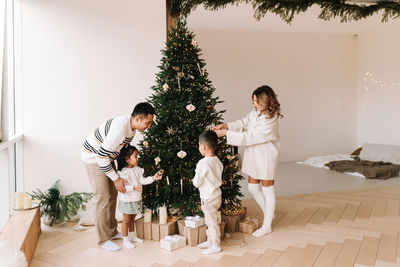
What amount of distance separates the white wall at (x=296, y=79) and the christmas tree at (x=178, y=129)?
4.47 meters

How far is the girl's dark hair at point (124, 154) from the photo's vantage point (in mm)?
3020

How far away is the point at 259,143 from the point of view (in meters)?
3.24

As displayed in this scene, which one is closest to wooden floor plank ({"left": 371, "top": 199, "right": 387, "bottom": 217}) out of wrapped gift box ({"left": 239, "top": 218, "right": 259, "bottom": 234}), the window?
wrapped gift box ({"left": 239, "top": 218, "right": 259, "bottom": 234})

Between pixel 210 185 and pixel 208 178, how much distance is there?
6cm

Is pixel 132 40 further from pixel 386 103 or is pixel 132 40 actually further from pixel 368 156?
pixel 386 103

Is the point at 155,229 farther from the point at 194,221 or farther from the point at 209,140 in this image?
the point at 209,140

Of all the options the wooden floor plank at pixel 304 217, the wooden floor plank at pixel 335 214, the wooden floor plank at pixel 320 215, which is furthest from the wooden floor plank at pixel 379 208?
the wooden floor plank at pixel 304 217

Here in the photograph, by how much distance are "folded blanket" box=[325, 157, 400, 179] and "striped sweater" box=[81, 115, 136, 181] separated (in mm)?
4619

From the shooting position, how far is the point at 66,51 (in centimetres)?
376

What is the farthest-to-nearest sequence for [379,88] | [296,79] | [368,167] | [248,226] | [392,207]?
[296,79], [379,88], [368,167], [392,207], [248,226]

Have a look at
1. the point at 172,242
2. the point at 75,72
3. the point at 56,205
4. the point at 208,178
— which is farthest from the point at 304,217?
the point at 75,72

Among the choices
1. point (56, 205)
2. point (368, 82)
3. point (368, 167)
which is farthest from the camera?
point (368, 82)

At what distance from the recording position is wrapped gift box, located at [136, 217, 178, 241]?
3.12 m

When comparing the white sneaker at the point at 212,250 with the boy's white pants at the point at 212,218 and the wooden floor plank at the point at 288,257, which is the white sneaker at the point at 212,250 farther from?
the wooden floor plank at the point at 288,257
